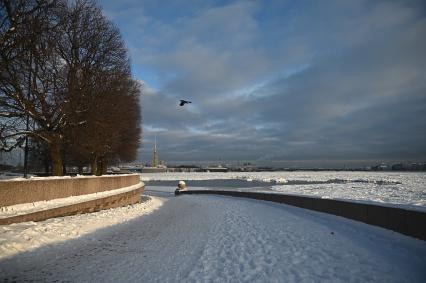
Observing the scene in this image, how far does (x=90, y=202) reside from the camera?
19.7 m

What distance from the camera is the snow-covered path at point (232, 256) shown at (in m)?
7.52

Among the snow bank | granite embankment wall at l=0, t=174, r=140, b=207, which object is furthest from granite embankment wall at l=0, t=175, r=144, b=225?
the snow bank

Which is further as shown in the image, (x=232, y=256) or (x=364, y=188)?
(x=364, y=188)

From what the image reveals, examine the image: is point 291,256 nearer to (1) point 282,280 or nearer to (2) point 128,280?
(1) point 282,280

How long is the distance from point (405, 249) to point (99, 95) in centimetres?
2200

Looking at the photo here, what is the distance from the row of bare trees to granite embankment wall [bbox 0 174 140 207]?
323cm

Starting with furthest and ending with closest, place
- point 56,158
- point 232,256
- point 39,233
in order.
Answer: point 56,158 < point 39,233 < point 232,256

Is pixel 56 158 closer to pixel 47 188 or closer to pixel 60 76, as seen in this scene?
pixel 60 76

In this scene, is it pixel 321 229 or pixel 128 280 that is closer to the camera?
pixel 128 280

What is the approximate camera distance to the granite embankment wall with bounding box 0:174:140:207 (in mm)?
13141

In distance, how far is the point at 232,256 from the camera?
938cm

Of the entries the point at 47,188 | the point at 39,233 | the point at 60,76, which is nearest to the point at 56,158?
the point at 60,76

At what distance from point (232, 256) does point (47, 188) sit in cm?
983

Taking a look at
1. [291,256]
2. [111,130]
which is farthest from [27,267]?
[111,130]
